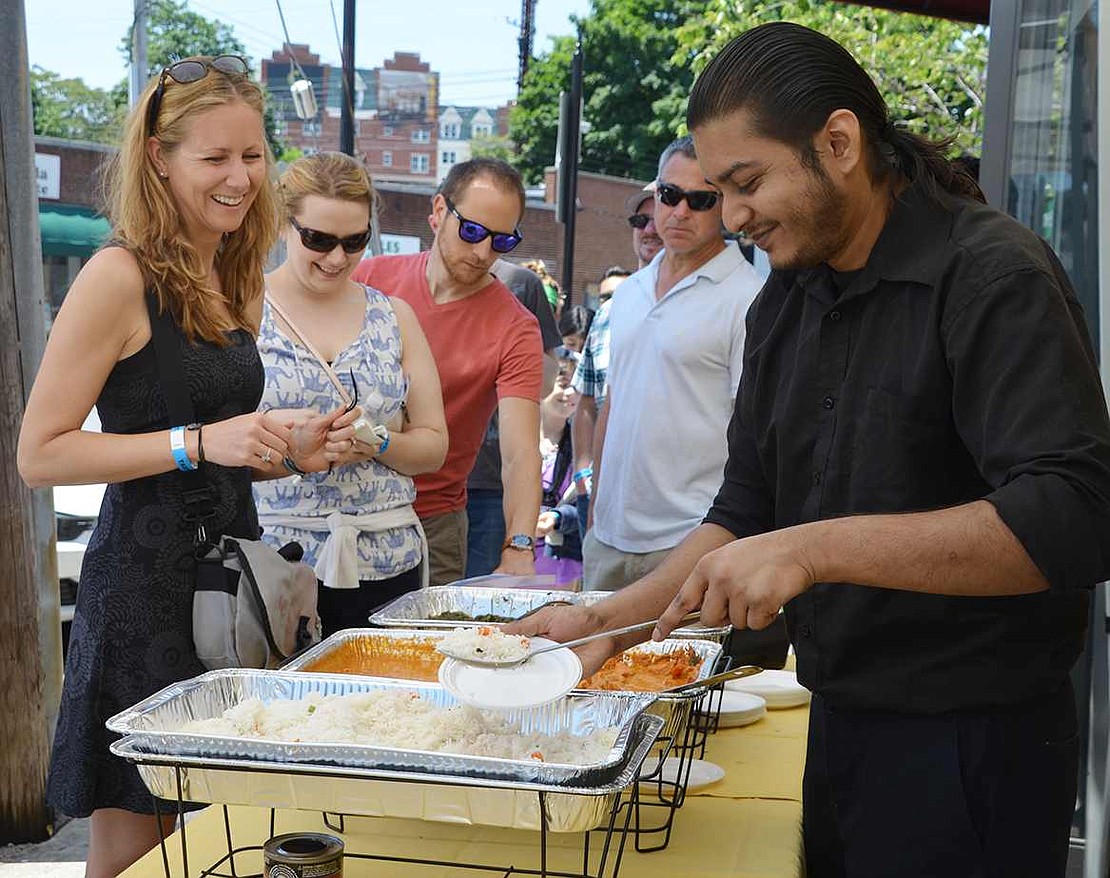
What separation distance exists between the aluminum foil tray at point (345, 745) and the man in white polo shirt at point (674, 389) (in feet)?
5.30

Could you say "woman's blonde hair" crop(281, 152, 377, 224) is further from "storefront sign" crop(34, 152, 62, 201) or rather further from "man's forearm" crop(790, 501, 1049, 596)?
"storefront sign" crop(34, 152, 62, 201)

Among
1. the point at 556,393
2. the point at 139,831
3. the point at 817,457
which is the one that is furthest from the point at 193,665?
the point at 556,393

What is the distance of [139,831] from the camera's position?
1.93 m

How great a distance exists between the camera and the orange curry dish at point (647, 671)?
72.7 inches

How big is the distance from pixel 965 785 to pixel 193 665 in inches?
45.7

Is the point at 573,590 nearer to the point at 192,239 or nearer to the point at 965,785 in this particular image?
the point at 192,239

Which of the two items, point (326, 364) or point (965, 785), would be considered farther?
point (326, 364)

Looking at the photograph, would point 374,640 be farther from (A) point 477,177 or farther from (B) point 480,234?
(A) point 477,177

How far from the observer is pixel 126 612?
6.32ft

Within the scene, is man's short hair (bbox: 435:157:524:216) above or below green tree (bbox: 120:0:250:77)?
below

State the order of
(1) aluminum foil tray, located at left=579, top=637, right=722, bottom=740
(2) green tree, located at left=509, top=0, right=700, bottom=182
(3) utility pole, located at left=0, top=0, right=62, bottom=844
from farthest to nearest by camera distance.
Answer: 1. (2) green tree, located at left=509, top=0, right=700, bottom=182
2. (3) utility pole, located at left=0, top=0, right=62, bottom=844
3. (1) aluminum foil tray, located at left=579, top=637, right=722, bottom=740

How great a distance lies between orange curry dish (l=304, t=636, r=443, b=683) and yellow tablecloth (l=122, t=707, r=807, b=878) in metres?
0.36

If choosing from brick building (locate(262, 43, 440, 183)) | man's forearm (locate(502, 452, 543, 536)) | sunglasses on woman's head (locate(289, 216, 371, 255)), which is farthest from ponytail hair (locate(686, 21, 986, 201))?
brick building (locate(262, 43, 440, 183))

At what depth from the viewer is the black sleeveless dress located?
6.26 ft
